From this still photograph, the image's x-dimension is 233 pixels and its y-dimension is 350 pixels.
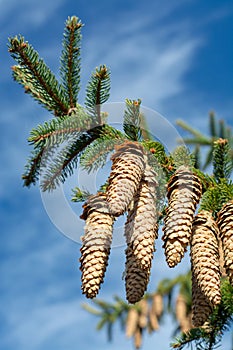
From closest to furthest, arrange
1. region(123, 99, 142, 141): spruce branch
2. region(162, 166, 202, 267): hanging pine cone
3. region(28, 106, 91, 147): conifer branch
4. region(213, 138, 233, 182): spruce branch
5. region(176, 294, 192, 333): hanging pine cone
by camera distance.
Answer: region(162, 166, 202, 267): hanging pine cone, region(123, 99, 142, 141): spruce branch, region(28, 106, 91, 147): conifer branch, region(213, 138, 233, 182): spruce branch, region(176, 294, 192, 333): hanging pine cone

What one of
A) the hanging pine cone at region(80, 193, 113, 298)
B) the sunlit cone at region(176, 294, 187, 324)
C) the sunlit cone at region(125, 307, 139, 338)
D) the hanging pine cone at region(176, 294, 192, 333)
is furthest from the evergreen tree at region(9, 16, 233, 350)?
the sunlit cone at region(125, 307, 139, 338)

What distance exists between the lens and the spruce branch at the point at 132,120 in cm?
225

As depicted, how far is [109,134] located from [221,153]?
55cm

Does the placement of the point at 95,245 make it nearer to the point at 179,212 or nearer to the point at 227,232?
the point at 179,212

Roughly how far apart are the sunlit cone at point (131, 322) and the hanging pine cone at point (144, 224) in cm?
396

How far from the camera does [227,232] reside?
1.96 metres

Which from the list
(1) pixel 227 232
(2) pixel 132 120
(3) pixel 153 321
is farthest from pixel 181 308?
(1) pixel 227 232

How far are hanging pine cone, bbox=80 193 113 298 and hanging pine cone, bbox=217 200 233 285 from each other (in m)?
0.38

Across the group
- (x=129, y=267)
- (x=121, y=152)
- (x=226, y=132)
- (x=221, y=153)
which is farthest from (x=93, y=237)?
(x=226, y=132)

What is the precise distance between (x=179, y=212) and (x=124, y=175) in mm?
228

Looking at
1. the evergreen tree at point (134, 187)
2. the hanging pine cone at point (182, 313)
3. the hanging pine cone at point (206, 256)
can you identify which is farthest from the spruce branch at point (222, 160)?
the hanging pine cone at point (182, 313)

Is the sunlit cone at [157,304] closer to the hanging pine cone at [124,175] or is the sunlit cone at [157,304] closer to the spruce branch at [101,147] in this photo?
the spruce branch at [101,147]

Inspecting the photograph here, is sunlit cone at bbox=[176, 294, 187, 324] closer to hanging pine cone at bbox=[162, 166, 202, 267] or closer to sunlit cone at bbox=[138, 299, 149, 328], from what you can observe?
sunlit cone at bbox=[138, 299, 149, 328]

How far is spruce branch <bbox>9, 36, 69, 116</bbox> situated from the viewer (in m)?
2.46
